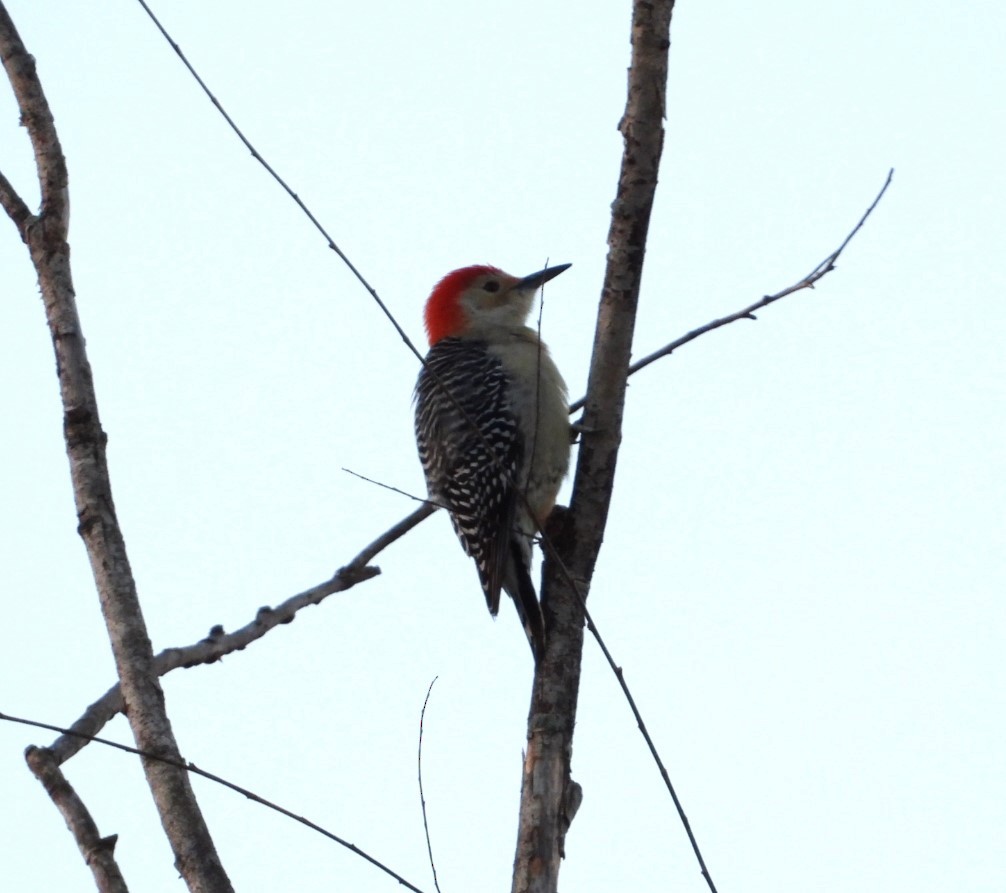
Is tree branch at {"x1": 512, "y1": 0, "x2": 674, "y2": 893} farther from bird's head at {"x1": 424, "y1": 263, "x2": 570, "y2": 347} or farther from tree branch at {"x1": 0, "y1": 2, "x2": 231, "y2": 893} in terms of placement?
bird's head at {"x1": 424, "y1": 263, "x2": 570, "y2": 347}

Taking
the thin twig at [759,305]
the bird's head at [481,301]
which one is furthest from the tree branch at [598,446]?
the bird's head at [481,301]

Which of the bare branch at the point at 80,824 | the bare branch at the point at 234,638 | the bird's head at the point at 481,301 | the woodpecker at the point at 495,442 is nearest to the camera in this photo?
the bare branch at the point at 80,824

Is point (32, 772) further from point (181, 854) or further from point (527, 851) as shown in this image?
point (527, 851)

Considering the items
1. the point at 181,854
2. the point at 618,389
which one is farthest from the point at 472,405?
the point at 181,854

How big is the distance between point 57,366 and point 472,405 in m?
3.27

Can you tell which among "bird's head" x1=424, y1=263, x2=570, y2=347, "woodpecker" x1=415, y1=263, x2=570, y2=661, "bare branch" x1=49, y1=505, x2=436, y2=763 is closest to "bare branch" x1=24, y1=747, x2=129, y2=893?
"bare branch" x1=49, y1=505, x2=436, y2=763

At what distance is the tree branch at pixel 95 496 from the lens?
3.36 metres

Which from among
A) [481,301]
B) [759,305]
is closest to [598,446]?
[759,305]

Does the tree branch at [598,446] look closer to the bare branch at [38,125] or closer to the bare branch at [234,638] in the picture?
the bare branch at [234,638]

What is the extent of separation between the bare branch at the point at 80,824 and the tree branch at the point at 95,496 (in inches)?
5.4

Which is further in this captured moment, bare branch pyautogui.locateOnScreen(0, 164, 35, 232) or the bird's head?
the bird's head

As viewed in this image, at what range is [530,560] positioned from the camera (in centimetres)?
662

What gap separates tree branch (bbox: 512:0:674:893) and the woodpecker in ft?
3.75

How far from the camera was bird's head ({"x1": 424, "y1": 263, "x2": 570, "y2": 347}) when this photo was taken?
819 centimetres
